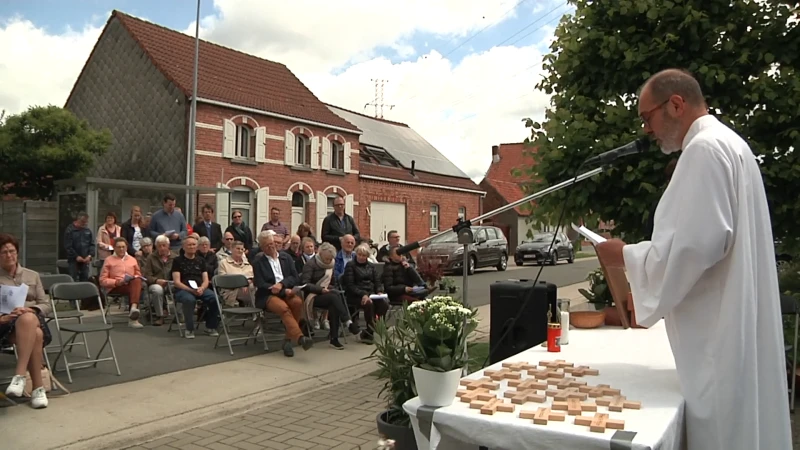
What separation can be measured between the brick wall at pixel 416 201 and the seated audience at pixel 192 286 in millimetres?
17396

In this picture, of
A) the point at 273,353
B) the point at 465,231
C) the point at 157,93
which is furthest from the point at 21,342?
the point at 157,93

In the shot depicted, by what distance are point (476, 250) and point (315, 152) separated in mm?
7560

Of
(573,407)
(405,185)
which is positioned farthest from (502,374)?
(405,185)

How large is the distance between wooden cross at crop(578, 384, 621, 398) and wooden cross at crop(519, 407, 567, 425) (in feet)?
1.01

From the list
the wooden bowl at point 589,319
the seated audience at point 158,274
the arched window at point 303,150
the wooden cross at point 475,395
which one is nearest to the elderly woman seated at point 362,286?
the seated audience at point 158,274

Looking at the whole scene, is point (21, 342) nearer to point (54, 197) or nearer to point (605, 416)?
point (605, 416)

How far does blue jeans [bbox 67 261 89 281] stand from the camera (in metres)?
11.1

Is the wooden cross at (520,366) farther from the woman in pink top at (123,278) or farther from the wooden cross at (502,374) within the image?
the woman in pink top at (123,278)

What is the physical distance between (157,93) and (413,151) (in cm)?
1481

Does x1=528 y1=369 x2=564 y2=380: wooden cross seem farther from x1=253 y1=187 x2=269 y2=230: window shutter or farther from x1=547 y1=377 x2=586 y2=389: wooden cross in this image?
x1=253 y1=187 x2=269 y2=230: window shutter

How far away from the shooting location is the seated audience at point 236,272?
31.0ft

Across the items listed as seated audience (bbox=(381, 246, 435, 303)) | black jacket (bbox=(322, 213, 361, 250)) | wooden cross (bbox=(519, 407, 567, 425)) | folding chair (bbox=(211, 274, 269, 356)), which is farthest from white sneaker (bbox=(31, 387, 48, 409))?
black jacket (bbox=(322, 213, 361, 250))

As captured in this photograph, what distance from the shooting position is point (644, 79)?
19.9 feet

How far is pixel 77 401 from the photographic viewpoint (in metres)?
5.64
